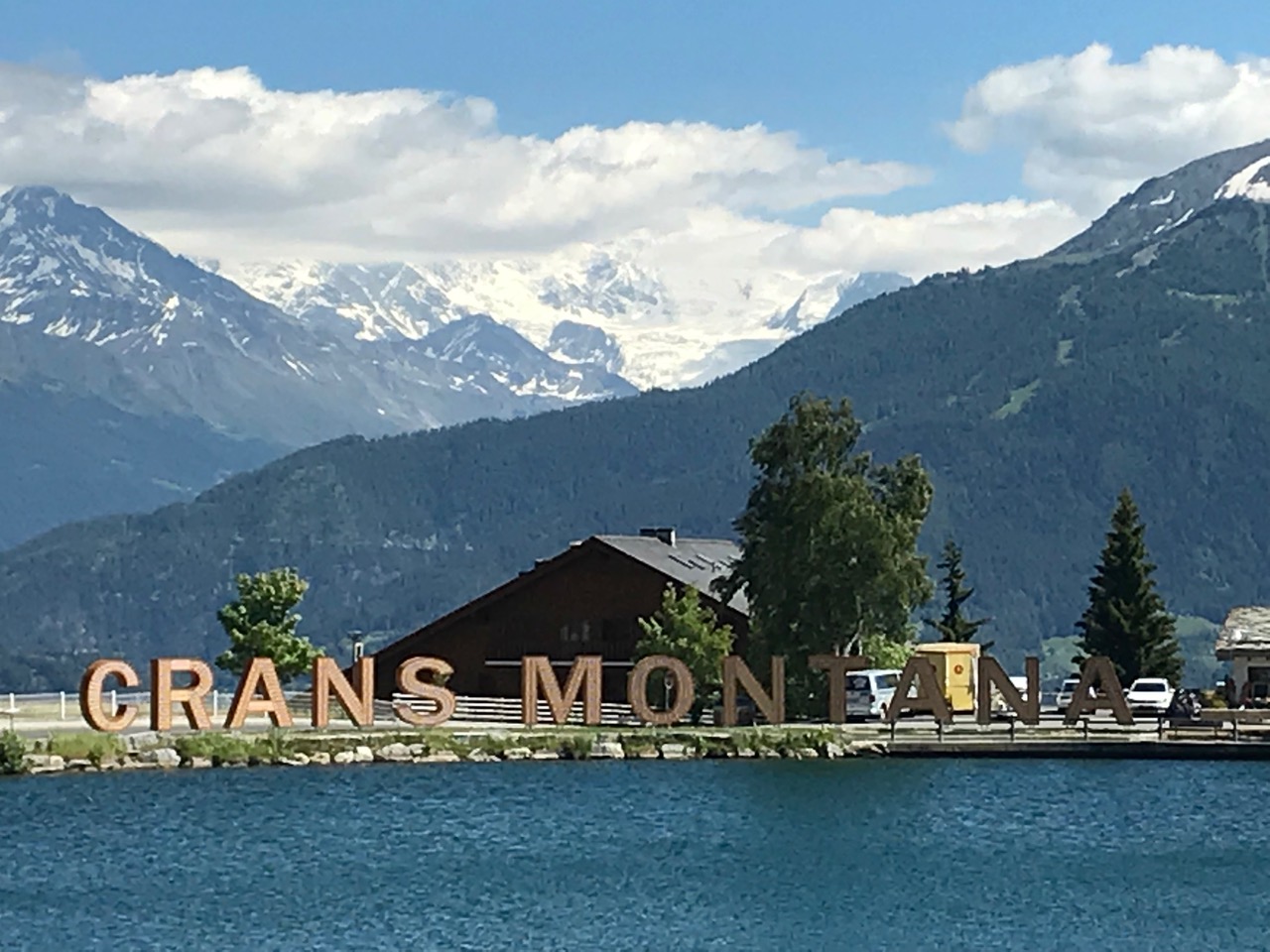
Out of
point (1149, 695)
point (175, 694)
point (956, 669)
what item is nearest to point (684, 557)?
point (956, 669)

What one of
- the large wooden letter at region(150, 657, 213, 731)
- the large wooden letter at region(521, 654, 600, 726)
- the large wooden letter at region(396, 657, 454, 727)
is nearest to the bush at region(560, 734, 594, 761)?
the large wooden letter at region(521, 654, 600, 726)

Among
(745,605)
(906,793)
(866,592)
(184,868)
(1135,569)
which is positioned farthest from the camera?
(1135,569)

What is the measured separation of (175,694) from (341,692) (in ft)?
18.5

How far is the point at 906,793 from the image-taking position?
72.9 m

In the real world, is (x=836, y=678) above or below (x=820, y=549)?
below

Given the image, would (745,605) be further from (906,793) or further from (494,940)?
(494,940)

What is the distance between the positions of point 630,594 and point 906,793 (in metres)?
37.0

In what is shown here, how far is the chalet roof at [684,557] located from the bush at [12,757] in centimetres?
3342

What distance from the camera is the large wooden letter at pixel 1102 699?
8544 centimetres

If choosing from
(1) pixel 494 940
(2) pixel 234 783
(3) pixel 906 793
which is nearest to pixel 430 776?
(2) pixel 234 783

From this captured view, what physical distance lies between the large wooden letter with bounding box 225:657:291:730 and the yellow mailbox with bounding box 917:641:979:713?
25379mm

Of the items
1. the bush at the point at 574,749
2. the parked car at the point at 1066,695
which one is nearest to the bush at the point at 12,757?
the bush at the point at 574,749

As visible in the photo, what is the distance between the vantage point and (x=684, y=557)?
11431 cm

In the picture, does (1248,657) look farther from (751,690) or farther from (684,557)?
(684,557)
